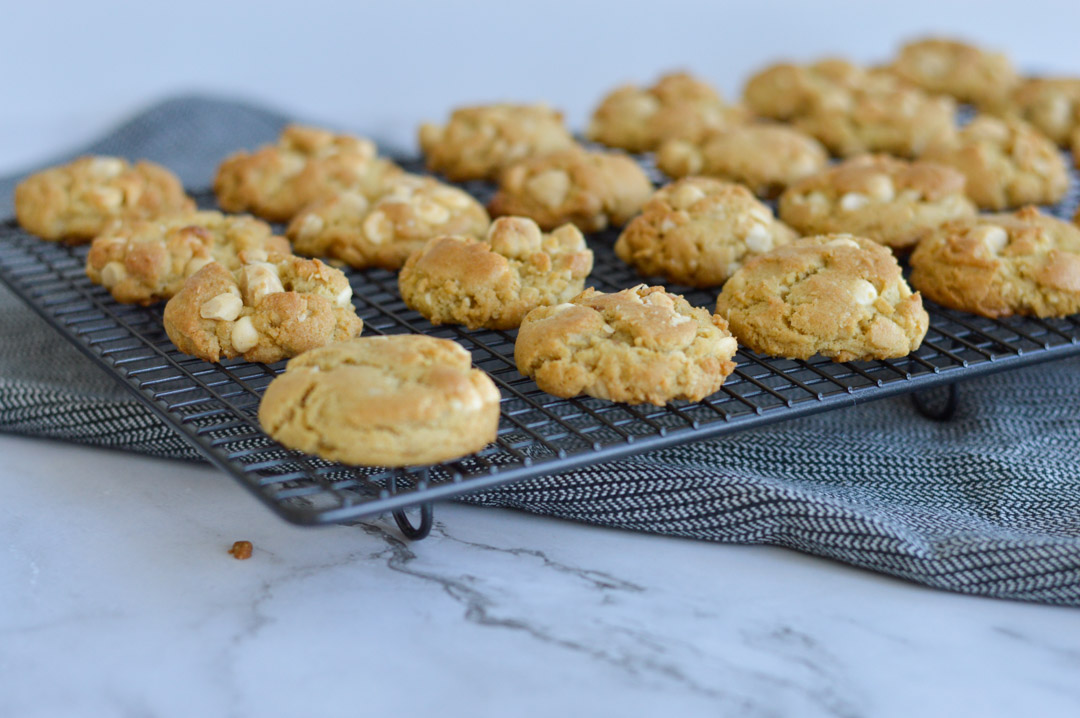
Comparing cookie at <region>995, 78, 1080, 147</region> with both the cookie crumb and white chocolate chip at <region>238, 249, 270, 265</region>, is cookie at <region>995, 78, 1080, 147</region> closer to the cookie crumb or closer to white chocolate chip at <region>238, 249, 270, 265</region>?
white chocolate chip at <region>238, 249, 270, 265</region>

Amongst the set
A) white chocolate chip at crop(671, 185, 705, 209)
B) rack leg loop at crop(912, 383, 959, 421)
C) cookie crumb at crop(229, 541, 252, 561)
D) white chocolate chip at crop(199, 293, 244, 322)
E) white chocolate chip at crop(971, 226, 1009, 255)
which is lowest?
cookie crumb at crop(229, 541, 252, 561)

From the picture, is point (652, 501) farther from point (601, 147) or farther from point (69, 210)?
point (601, 147)

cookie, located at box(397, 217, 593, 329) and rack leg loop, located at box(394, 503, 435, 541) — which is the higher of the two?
cookie, located at box(397, 217, 593, 329)

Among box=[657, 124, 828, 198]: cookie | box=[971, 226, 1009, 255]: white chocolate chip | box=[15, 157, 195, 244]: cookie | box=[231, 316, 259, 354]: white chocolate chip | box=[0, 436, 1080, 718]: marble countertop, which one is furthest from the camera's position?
box=[657, 124, 828, 198]: cookie

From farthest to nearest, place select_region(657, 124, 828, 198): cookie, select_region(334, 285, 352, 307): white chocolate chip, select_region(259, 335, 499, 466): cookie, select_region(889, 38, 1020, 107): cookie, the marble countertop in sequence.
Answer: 1. select_region(889, 38, 1020, 107): cookie
2. select_region(657, 124, 828, 198): cookie
3. select_region(334, 285, 352, 307): white chocolate chip
4. select_region(259, 335, 499, 466): cookie
5. the marble countertop

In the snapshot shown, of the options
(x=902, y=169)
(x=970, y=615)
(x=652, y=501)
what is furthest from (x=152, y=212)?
(x=970, y=615)

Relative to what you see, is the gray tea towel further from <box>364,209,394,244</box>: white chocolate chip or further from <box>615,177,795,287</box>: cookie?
<box>364,209,394,244</box>: white chocolate chip

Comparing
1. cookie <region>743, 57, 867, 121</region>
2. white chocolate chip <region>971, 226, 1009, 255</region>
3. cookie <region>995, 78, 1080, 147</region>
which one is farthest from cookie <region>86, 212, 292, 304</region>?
cookie <region>995, 78, 1080, 147</region>

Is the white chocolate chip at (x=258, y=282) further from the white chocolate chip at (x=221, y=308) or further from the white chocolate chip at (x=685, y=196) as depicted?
the white chocolate chip at (x=685, y=196)

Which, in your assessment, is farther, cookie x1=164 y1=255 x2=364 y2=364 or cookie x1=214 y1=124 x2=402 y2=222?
cookie x1=214 y1=124 x2=402 y2=222
